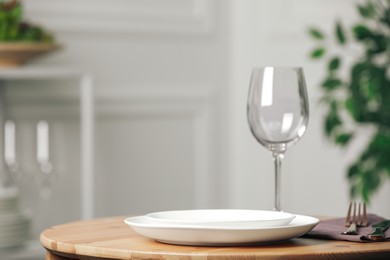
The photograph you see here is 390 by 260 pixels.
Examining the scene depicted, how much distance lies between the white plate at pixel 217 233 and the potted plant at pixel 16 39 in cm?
177

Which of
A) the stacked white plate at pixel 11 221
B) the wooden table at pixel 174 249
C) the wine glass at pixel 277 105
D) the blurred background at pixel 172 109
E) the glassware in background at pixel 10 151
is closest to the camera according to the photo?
the wooden table at pixel 174 249

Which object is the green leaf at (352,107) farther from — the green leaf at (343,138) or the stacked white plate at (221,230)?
the stacked white plate at (221,230)

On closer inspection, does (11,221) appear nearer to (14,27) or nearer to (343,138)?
(14,27)

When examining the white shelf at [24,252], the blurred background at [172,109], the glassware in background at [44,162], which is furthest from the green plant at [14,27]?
the white shelf at [24,252]

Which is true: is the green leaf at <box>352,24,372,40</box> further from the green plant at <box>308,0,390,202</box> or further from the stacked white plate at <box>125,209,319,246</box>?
the stacked white plate at <box>125,209,319,246</box>

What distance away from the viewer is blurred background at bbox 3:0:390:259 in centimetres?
345

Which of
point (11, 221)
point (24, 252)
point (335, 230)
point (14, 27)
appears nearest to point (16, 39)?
point (14, 27)

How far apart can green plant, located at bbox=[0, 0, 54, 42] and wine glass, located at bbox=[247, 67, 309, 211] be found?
167 cm

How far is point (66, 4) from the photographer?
346cm

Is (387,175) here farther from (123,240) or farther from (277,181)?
(123,240)

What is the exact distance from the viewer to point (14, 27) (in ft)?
9.67

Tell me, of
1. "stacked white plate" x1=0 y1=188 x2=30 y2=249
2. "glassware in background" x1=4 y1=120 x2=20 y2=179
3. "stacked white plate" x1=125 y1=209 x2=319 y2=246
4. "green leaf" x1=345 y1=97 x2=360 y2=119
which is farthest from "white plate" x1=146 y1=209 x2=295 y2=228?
"glassware in background" x1=4 y1=120 x2=20 y2=179

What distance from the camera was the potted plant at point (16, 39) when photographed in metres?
2.91

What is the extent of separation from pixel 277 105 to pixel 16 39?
5.70ft
